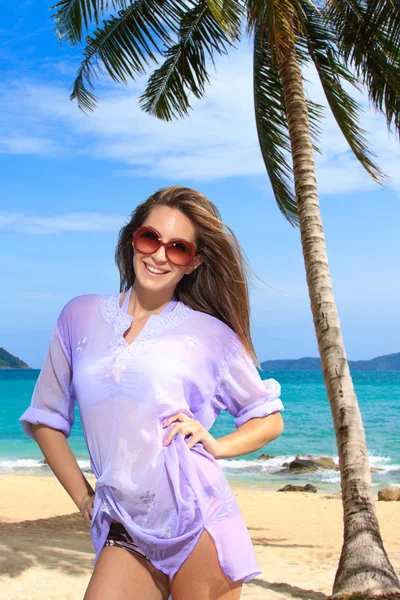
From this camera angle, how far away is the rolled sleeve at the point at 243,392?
6.97 ft

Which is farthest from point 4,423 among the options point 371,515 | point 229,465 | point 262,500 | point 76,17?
point 371,515

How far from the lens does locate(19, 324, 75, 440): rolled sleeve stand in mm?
2076

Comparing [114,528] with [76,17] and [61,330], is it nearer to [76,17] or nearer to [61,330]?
[61,330]

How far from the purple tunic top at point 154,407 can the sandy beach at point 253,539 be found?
453 centimetres

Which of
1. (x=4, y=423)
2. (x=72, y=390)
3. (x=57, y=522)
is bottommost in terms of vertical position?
(x=4, y=423)

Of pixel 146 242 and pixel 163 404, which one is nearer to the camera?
pixel 163 404

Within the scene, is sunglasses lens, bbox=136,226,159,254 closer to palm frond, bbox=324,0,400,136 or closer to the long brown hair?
the long brown hair

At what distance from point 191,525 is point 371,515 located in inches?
167

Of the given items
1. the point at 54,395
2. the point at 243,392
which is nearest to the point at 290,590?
the point at 243,392

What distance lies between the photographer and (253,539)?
10.6 metres

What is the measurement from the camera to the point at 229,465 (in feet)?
72.6

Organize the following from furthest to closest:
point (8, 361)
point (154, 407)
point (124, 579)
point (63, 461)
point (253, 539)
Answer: point (8, 361)
point (253, 539)
point (63, 461)
point (154, 407)
point (124, 579)

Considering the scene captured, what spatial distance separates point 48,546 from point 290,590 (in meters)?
3.35

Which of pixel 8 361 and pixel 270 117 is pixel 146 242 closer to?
pixel 270 117
